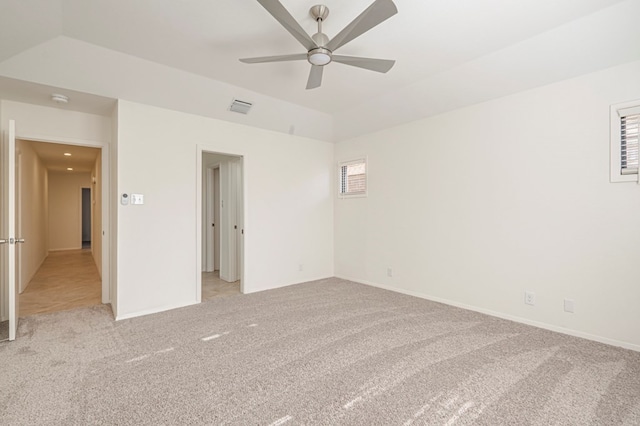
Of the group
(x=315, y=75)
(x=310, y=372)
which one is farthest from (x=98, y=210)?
(x=310, y=372)

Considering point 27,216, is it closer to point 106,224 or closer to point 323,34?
point 106,224

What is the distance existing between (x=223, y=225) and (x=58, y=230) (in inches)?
298

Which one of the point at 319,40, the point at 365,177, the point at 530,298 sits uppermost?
the point at 319,40

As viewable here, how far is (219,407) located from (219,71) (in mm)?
3255

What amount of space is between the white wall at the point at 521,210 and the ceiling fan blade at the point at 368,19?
221 cm

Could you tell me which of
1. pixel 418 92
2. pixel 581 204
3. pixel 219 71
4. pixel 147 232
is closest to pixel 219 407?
pixel 147 232

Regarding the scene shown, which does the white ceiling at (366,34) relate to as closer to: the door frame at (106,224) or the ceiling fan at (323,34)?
the ceiling fan at (323,34)

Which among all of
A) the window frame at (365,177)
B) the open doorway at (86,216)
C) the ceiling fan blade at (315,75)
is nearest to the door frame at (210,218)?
the window frame at (365,177)

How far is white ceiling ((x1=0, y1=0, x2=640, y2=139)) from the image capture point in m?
2.32

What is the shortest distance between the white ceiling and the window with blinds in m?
1.85

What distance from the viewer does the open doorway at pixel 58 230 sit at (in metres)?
4.29

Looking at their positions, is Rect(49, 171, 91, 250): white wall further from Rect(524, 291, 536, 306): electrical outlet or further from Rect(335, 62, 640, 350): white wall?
Rect(524, 291, 536, 306): electrical outlet

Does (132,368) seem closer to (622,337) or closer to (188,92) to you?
(188,92)

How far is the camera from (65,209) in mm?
9625
